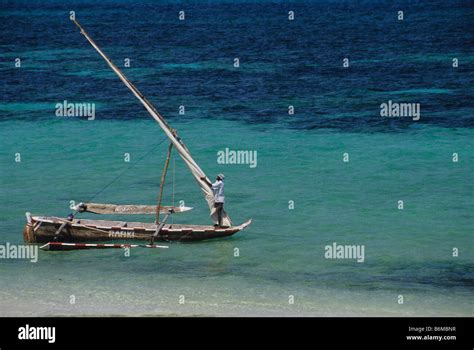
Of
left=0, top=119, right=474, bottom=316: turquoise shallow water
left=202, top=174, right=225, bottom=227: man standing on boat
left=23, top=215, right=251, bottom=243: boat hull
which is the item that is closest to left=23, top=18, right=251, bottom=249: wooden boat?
left=23, top=215, right=251, bottom=243: boat hull

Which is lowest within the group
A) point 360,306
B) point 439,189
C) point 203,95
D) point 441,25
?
point 360,306

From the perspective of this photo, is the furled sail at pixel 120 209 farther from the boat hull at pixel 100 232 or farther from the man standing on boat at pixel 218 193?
the man standing on boat at pixel 218 193

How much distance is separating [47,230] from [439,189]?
56.3 ft

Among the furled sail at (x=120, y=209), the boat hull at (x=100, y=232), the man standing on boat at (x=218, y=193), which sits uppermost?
the man standing on boat at (x=218, y=193)

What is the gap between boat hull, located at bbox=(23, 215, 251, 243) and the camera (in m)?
35.3

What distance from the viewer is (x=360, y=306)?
2981 centimetres

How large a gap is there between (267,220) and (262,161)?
35.2ft

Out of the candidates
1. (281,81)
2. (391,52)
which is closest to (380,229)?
(281,81)

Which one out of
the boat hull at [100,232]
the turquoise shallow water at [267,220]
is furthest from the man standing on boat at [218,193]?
the turquoise shallow water at [267,220]

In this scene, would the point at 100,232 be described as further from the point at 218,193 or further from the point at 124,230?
the point at 218,193

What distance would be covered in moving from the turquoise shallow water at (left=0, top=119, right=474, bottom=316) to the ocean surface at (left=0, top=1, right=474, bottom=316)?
10 centimetres

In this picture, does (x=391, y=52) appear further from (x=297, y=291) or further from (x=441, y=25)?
(x=297, y=291)

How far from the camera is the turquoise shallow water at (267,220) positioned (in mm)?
30672

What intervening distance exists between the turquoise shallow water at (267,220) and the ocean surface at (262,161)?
0.32ft
